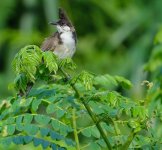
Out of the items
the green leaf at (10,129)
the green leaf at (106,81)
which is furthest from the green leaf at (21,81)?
the green leaf at (106,81)

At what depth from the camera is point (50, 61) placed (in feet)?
9.02

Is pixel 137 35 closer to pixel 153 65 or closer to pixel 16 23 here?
pixel 16 23

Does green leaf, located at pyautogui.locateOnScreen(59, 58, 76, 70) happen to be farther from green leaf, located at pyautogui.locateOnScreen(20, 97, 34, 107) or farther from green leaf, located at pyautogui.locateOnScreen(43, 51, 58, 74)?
green leaf, located at pyautogui.locateOnScreen(20, 97, 34, 107)

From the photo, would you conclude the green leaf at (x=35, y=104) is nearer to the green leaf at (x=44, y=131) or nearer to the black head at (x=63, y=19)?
the green leaf at (x=44, y=131)

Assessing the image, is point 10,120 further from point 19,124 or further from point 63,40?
point 63,40

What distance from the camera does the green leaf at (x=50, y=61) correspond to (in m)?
2.72

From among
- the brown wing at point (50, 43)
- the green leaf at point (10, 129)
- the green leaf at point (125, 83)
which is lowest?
the green leaf at point (10, 129)

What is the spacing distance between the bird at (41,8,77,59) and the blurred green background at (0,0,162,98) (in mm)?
3632

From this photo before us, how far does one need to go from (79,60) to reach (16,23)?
35.1 inches

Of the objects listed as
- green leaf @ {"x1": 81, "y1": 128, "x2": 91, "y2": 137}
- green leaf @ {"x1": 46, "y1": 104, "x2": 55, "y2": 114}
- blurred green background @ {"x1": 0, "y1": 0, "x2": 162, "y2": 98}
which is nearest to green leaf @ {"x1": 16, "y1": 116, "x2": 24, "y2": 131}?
green leaf @ {"x1": 46, "y1": 104, "x2": 55, "y2": 114}

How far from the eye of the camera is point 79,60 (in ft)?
30.3

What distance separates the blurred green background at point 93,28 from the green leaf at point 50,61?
215 inches

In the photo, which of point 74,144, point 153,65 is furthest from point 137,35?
point 153,65

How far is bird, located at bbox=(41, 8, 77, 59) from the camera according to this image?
4.41m
